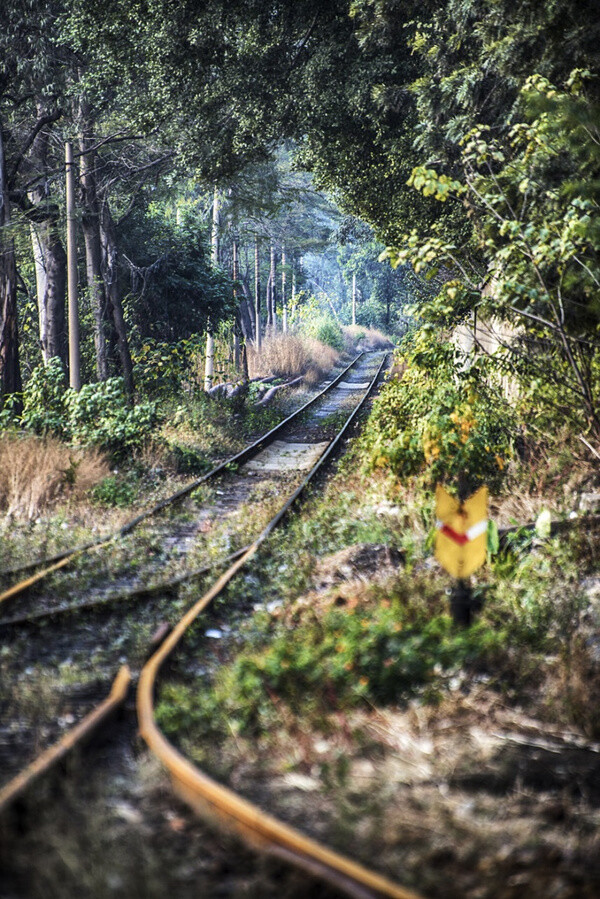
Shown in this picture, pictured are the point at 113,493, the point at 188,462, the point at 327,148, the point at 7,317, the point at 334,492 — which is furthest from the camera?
the point at 327,148

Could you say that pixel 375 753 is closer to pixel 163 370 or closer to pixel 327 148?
pixel 327 148

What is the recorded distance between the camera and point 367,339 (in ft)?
207

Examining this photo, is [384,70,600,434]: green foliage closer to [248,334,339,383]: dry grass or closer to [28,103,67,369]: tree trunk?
[28,103,67,369]: tree trunk

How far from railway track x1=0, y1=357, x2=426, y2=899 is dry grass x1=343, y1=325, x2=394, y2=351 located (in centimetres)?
4257

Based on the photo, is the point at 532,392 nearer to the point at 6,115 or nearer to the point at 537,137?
the point at 537,137

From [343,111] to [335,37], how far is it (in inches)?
52.3

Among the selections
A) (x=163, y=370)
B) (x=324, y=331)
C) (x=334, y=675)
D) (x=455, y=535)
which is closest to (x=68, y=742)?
(x=334, y=675)

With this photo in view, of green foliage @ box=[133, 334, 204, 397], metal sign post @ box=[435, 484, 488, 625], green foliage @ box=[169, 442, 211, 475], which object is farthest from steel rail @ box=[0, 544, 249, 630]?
green foliage @ box=[133, 334, 204, 397]

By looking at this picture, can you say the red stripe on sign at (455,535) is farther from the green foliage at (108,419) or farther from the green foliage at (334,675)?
the green foliage at (108,419)

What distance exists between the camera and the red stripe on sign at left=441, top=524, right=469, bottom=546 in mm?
5465

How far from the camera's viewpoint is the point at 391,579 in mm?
6715

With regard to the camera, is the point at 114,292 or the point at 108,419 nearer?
the point at 108,419

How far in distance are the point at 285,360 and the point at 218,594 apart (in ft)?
84.7

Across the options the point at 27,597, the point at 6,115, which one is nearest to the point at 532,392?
the point at 27,597
